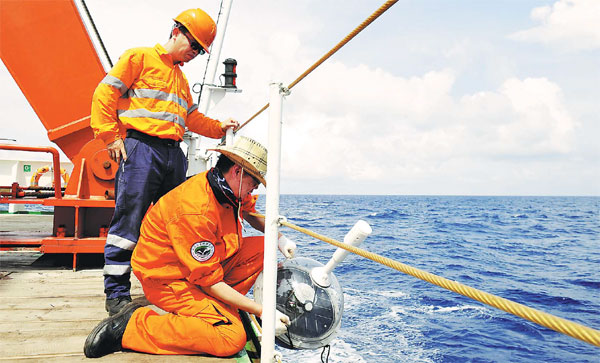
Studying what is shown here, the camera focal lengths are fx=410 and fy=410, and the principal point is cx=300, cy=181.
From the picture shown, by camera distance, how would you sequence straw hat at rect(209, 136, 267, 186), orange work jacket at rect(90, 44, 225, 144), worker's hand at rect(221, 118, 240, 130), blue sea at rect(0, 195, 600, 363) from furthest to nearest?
blue sea at rect(0, 195, 600, 363), worker's hand at rect(221, 118, 240, 130), orange work jacket at rect(90, 44, 225, 144), straw hat at rect(209, 136, 267, 186)

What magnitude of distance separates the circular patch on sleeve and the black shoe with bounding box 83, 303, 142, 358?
546 mm

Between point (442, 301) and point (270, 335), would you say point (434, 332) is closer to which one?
point (442, 301)

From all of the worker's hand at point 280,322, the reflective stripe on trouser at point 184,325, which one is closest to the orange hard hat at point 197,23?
the reflective stripe on trouser at point 184,325

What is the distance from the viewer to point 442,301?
921 cm

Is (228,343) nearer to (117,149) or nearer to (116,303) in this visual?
(116,303)

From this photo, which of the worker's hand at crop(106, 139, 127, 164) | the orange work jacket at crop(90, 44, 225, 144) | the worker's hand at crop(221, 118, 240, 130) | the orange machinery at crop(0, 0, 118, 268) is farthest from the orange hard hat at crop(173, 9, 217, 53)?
the orange machinery at crop(0, 0, 118, 268)

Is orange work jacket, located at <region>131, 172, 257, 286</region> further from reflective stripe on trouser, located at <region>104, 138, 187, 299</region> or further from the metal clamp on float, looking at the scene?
reflective stripe on trouser, located at <region>104, 138, 187, 299</region>

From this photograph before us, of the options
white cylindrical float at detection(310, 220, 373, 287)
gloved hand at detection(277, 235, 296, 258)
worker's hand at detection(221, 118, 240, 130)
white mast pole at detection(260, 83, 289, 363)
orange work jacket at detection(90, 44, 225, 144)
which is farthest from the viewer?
worker's hand at detection(221, 118, 240, 130)

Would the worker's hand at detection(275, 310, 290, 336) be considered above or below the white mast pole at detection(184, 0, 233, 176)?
below

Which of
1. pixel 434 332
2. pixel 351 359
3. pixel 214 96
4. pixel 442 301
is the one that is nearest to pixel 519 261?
pixel 442 301

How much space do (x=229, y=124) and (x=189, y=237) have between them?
1.35m

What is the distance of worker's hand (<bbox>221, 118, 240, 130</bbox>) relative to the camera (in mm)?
3124

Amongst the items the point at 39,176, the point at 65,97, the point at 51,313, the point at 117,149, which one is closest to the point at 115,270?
the point at 51,313

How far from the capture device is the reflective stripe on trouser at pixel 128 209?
260 cm
